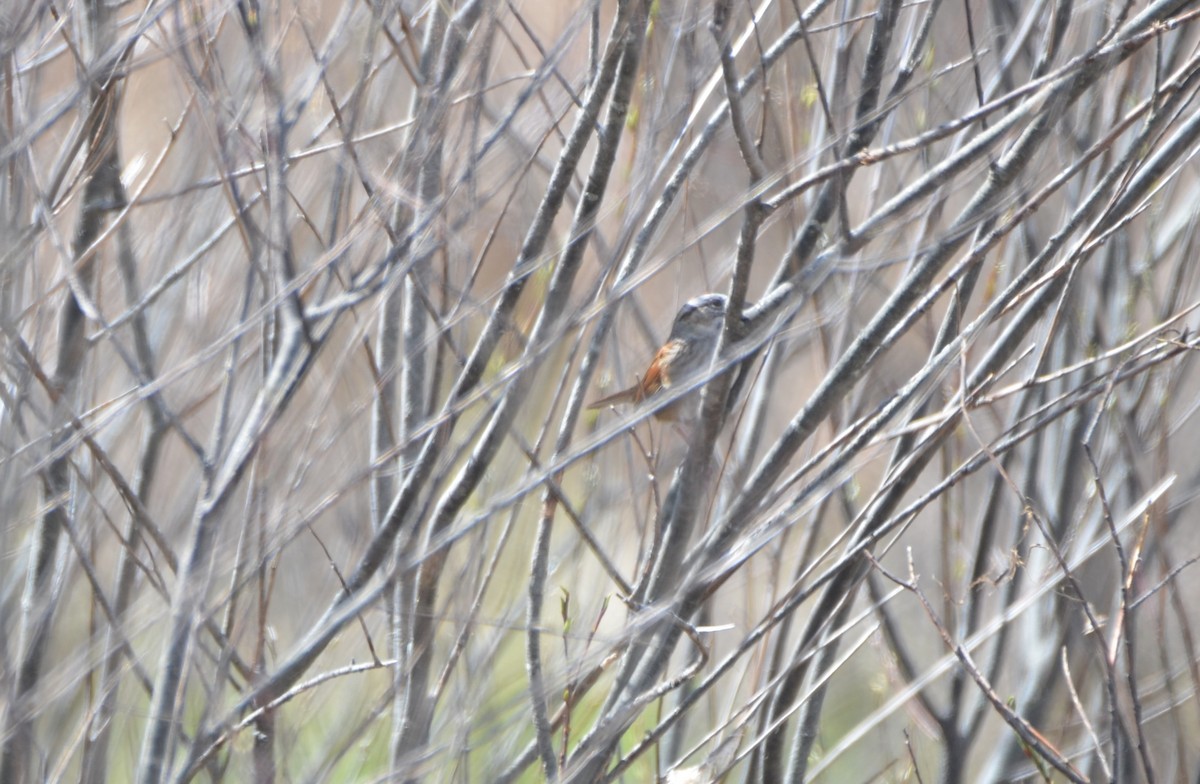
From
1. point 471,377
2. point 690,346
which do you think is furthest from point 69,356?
point 690,346

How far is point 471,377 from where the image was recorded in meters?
1.97

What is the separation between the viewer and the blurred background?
1.69 metres

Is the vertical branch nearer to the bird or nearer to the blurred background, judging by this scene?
the blurred background

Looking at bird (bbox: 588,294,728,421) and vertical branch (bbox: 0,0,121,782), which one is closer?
vertical branch (bbox: 0,0,121,782)

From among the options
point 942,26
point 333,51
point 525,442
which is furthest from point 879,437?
point 942,26

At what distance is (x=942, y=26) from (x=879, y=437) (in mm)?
1677

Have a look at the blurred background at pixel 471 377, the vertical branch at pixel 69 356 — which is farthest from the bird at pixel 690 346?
the vertical branch at pixel 69 356

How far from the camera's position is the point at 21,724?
1.77m

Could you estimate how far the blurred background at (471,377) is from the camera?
1689 millimetres

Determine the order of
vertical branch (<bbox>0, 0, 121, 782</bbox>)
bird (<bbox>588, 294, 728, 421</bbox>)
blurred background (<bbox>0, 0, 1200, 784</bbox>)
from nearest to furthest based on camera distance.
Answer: blurred background (<bbox>0, 0, 1200, 784</bbox>)
vertical branch (<bbox>0, 0, 121, 782</bbox>)
bird (<bbox>588, 294, 728, 421</bbox>)

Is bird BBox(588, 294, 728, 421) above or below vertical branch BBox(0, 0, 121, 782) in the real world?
below

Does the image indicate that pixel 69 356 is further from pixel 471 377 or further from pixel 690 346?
pixel 690 346

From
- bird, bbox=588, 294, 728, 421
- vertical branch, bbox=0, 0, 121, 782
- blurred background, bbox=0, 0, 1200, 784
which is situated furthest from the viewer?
bird, bbox=588, 294, 728, 421

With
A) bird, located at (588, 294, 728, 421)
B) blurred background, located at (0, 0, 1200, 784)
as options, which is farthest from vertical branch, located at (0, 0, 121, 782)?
bird, located at (588, 294, 728, 421)
